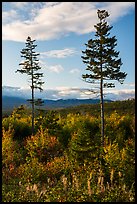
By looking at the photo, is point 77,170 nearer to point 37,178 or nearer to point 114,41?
point 37,178

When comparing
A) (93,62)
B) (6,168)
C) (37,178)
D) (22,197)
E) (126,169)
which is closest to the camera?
(22,197)

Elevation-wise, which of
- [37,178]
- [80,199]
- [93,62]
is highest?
[93,62]

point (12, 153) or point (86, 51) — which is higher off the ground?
point (86, 51)

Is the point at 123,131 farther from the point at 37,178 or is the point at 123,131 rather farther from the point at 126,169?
the point at 126,169

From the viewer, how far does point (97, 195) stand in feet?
33.7

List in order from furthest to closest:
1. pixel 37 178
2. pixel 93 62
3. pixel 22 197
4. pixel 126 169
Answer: pixel 93 62 < pixel 37 178 < pixel 126 169 < pixel 22 197

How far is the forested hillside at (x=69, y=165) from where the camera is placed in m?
10.6

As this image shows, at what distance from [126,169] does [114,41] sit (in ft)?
37.4

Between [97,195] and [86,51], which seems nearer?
[97,195]

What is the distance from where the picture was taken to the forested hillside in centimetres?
1059

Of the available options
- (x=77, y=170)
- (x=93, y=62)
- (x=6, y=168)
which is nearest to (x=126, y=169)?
(x=77, y=170)

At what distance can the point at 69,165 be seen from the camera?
66.7 feet

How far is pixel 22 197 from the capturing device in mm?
10883

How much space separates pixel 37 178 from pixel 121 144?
7.77 metres
